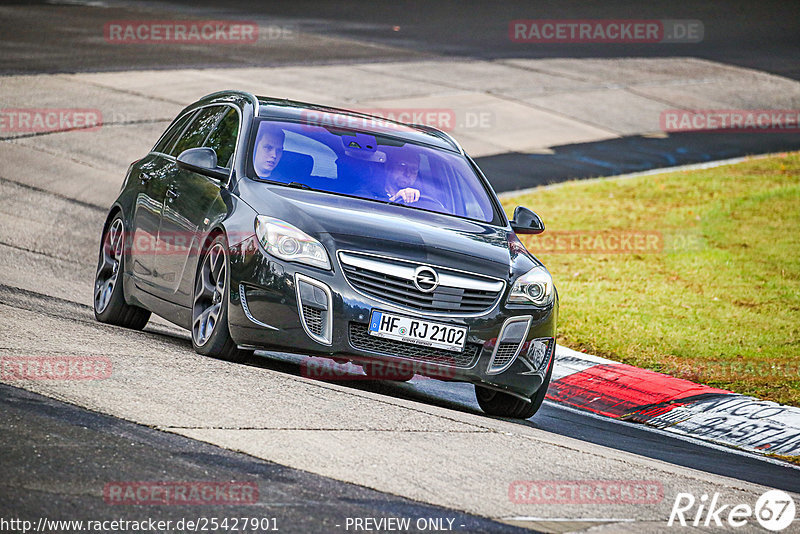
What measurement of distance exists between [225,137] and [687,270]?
7.08m

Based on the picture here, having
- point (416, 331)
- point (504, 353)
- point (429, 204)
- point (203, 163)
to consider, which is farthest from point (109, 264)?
point (504, 353)

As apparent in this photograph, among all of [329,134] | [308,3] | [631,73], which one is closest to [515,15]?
[308,3]

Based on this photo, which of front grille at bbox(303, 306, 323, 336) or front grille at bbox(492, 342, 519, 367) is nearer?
front grille at bbox(303, 306, 323, 336)

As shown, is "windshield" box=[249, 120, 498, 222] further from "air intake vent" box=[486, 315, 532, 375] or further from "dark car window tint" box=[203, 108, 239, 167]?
"air intake vent" box=[486, 315, 532, 375]

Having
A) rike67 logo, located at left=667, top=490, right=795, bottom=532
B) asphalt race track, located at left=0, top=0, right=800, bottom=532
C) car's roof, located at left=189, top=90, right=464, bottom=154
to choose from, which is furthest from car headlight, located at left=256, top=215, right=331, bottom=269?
rike67 logo, located at left=667, top=490, right=795, bottom=532

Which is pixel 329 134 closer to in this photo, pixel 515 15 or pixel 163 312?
pixel 163 312

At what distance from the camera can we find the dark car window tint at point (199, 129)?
9.52 meters

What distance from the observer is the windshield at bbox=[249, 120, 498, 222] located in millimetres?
8578

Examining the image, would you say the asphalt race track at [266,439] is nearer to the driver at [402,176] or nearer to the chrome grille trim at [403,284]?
→ the chrome grille trim at [403,284]

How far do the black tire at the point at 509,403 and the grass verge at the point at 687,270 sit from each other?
8.28 feet

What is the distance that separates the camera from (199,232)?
331 inches

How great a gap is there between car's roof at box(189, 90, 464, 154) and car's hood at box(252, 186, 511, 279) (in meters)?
0.88

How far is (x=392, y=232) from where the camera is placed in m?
7.88

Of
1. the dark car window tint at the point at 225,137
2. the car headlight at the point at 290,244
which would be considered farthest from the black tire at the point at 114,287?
the car headlight at the point at 290,244
